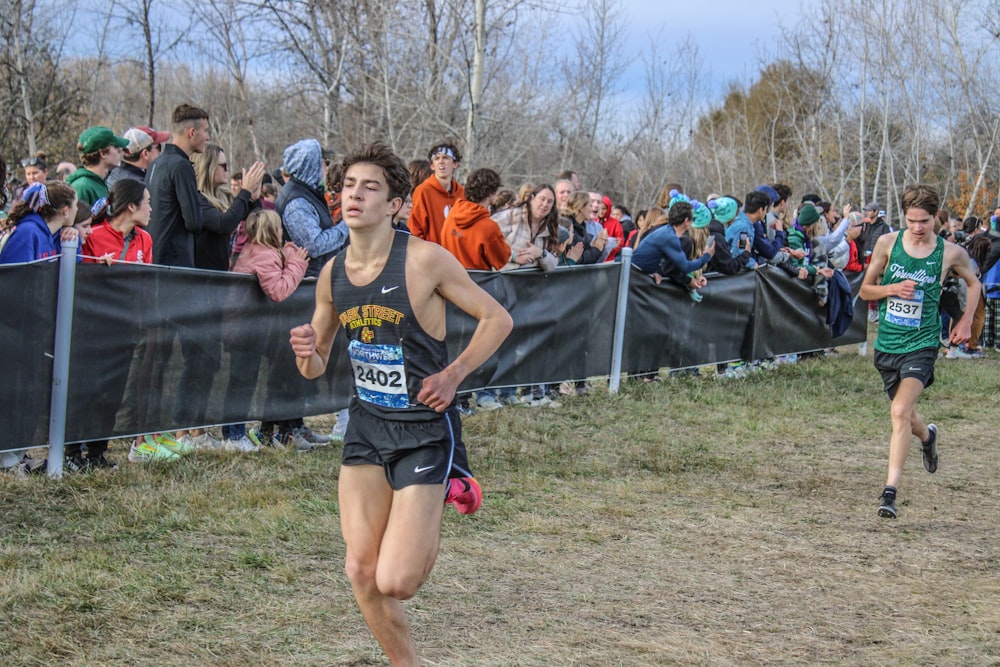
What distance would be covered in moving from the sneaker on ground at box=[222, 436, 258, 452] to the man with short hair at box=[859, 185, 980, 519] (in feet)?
14.4

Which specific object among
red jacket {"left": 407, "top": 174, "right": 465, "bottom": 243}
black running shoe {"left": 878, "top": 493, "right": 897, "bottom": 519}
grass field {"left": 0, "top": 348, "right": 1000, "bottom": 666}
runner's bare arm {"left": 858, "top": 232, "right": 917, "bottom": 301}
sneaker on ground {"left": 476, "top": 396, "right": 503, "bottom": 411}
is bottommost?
grass field {"left": 0, "top": 348, "right": 1000, "bottom": 666}

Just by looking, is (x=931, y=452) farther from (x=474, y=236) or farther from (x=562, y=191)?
(x=562, y=191)

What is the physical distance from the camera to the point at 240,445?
7629 millimetres

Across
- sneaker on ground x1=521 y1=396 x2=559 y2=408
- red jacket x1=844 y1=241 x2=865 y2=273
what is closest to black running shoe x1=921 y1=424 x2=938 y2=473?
sneaker on ground x1=521 y1=396 x2=559 y2=408

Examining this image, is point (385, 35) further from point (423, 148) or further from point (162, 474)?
point (162, 474)

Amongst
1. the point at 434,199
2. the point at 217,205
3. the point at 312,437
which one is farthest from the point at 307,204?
the point at 312,437

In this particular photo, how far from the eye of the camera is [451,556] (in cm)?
557

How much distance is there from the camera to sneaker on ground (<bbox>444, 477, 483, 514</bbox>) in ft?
13.1

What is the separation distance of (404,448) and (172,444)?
3991mm

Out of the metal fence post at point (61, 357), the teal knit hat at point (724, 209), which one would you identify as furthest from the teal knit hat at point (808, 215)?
the metal fence post at point (61, 357)

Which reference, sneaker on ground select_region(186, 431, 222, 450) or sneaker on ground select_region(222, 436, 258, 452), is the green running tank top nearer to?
sneaker on ground select_region(222, 436, 258, 452)

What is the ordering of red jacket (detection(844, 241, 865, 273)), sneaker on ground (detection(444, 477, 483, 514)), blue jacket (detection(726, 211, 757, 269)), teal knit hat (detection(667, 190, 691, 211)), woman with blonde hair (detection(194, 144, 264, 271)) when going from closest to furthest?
sneaker on ground (detection(444, 477, 483, 514)) < woman with blonde hair (detection(194, 144, 264, 271)) < teal knit hat (detection(667, 190, 691, 211)) < blue jacket (detection(726, 211, 757, 269)) < red jacket (detection(844, 241, 865, 273))

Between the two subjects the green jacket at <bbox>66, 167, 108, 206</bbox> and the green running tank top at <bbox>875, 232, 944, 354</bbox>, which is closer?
the green running tank top at <bbox>875, 232, 944, 354</bbox>

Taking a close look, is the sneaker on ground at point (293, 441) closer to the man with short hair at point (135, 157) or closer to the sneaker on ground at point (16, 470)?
the sneaker on ground at point (16, 470)
